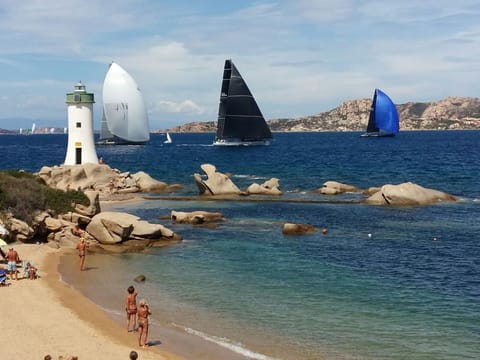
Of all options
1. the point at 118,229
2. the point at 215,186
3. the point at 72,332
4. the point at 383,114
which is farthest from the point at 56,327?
the point at 383,114

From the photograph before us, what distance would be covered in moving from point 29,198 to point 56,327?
56.8 ft

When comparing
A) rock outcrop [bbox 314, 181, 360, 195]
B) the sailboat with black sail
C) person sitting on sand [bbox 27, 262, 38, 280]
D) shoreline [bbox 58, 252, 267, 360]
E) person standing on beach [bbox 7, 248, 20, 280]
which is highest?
the sailboat with black sail

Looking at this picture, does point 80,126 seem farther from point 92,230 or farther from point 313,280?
point 313,280

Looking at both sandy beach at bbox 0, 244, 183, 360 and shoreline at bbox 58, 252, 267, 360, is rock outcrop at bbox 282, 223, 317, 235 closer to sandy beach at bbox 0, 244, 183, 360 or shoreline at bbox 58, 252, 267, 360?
shoreline at bbox 58, 252, 267, 360

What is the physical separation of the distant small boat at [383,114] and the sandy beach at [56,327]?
12879cm

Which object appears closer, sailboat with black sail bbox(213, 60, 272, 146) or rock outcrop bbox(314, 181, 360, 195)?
rock outcrop bbox(314, 181, 360, 195)

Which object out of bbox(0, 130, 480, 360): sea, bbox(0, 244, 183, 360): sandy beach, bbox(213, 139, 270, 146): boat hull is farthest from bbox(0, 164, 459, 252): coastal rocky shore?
bbox(213, 139, 270, 146): boat hull

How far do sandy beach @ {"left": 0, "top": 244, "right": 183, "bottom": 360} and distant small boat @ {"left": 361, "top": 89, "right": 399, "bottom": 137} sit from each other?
423 feet

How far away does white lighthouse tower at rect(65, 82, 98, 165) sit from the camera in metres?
57.8

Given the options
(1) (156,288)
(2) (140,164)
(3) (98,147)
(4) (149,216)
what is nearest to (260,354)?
(1) (156,288)

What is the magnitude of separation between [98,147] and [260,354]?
11952 centimetres

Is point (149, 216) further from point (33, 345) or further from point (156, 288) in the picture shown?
point (33, 345)

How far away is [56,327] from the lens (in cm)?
1839

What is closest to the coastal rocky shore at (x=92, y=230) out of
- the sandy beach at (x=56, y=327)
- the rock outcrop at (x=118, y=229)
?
the rock outcrop at (x=118, y=229)
